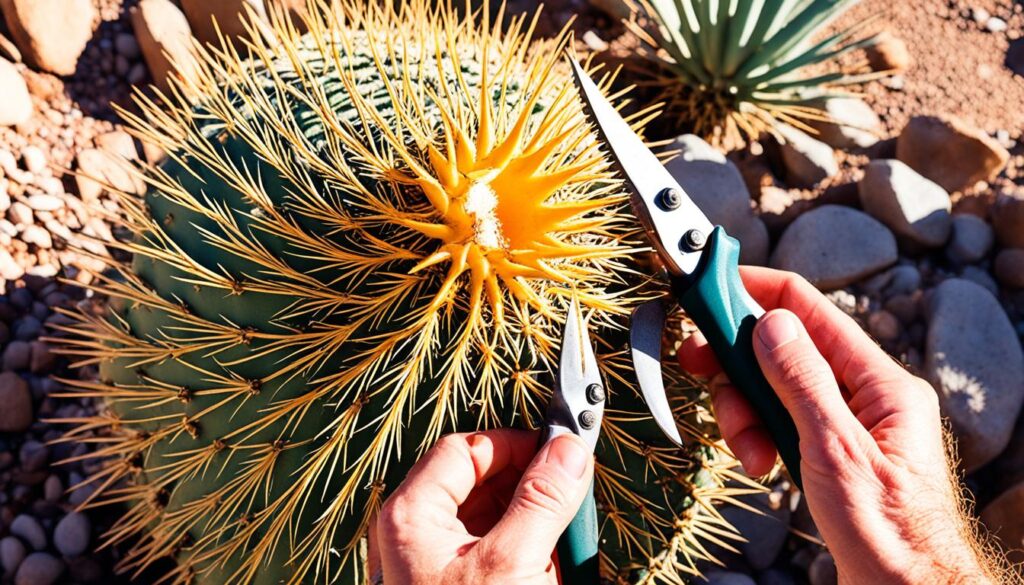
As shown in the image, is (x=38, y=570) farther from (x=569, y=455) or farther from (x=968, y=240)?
(x=968, y=240)

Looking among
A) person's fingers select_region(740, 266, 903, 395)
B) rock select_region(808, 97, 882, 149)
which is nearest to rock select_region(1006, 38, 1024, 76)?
rock select_region(808, 97, 882, 149)

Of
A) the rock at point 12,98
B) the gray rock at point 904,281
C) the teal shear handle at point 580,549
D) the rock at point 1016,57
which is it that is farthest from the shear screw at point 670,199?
the rock at point 1016,57

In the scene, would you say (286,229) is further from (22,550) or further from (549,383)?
(22,550)

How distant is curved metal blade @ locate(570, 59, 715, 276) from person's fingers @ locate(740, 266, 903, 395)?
0.25 meters

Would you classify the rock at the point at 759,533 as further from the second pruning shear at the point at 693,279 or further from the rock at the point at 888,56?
the rock at the point at 888,56

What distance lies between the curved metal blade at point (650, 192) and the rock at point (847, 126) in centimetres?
168

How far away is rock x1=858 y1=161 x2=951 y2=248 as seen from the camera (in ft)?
9.18

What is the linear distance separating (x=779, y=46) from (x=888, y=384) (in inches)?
62.4

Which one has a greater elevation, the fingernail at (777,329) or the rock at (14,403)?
the fingernail at (777,329)

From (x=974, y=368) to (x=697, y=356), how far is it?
142cm

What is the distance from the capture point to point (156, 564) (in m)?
2.20

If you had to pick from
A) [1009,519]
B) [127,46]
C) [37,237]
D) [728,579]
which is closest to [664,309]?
[728,579]

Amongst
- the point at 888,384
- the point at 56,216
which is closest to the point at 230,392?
the point at 888,384

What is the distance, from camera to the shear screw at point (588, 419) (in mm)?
1403
